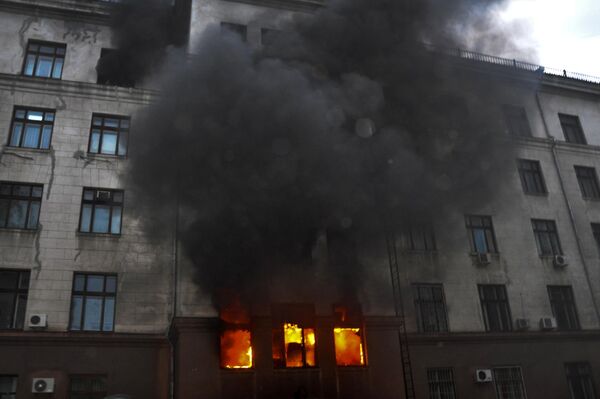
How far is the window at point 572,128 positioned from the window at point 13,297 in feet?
62.4

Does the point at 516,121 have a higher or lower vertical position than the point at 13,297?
higher

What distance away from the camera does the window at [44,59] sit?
15570 millimetres

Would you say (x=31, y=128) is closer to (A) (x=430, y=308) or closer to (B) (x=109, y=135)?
(B) (x=109, y=135)

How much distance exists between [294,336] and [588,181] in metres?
13.5

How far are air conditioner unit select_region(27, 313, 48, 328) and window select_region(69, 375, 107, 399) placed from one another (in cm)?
140

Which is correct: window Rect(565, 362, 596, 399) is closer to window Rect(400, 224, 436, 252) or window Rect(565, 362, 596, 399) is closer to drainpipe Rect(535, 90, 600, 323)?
drainpipe Rect(535, 90, 600, 323)

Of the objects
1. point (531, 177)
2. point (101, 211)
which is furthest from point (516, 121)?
point (101, 211)

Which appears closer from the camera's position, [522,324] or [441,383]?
[441,383]

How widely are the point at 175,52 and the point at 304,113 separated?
5.02 metres

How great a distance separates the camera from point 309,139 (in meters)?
13.3

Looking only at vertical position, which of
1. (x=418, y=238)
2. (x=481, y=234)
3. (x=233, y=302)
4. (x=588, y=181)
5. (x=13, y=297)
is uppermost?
(x=588, y=181)

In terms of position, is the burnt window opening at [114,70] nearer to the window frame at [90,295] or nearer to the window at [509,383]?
the window frame at [90,295]

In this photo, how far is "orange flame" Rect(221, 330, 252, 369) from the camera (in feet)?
40.8

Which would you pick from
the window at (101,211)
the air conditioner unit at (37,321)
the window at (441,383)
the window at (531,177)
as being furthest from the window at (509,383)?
the air conditioner unit at (37,321)
